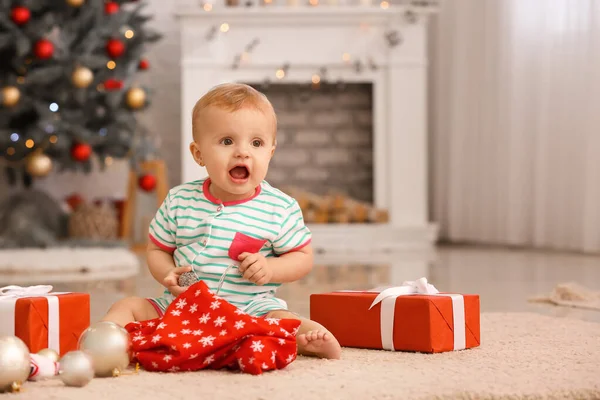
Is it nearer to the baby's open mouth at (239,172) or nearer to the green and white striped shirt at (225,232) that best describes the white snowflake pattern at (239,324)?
the green and white striped shirt at (225,232)

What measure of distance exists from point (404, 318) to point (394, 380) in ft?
0.94

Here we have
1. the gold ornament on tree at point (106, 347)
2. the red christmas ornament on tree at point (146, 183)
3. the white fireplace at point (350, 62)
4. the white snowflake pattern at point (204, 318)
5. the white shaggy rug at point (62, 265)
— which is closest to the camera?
the gold ornament on tree at point (106, 347)

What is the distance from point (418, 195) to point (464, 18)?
105 centimetres

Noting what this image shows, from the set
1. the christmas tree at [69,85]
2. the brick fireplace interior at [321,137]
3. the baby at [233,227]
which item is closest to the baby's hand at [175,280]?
the baby at [233,227]

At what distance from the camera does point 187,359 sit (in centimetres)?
125

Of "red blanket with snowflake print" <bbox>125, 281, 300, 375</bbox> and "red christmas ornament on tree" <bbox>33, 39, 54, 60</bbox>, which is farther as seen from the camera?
"red christmas ornament on tree" <bbox>33, 39, 54, 60</bbox>

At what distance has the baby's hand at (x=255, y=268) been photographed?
4.51 feet

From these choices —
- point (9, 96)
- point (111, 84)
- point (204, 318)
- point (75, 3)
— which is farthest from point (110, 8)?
point (204, 318)

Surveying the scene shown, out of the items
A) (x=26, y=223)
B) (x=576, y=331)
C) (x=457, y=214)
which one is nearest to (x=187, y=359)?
(x=576, y=331)

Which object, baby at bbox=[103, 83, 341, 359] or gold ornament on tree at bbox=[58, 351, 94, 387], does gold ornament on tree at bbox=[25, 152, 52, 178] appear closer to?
baby at bbox=[103, 83, 341, 359]

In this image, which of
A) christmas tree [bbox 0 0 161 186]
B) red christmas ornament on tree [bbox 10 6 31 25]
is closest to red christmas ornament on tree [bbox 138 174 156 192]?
christmas tree [bbox 0 0 161 186]

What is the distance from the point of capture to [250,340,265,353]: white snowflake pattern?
1238 mm

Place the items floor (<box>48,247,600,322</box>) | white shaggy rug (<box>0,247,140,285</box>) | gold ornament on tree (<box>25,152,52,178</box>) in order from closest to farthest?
floor (<box>48,247,600,322</box>), white shaggy rug (<box>0,247,140,285</box>), gold ornament on tree (<box>25,152,52,178</box>)

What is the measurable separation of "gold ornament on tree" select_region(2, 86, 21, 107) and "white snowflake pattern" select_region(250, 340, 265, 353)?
2.61 metres
